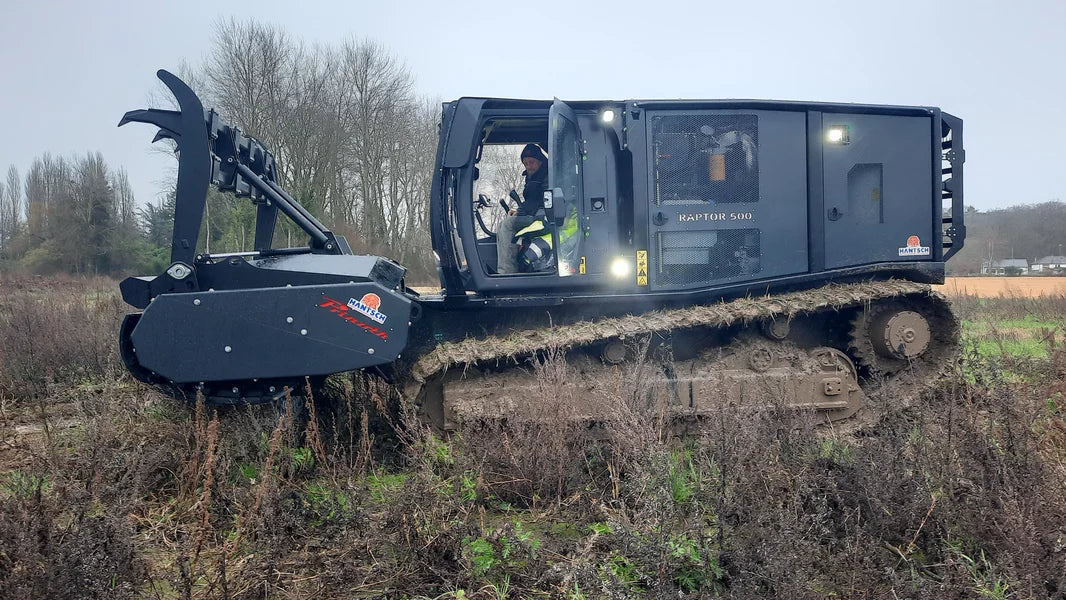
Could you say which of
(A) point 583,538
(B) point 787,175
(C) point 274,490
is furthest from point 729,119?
(C) point 274,490

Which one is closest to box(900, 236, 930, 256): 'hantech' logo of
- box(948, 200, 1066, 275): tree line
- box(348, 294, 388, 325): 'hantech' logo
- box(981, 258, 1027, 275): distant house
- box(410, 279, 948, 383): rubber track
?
box(410, 279, 948, 383): rubber track

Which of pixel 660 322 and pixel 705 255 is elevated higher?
pixel 705 255

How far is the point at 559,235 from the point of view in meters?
5.20

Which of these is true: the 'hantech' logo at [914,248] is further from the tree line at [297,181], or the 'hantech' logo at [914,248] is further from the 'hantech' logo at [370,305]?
the tree line at [297,181]

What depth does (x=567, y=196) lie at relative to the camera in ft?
17.0

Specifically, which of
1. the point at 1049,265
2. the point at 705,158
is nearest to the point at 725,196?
the point at 705,158

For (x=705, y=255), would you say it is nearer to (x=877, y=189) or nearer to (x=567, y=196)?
(x=567, y=196)

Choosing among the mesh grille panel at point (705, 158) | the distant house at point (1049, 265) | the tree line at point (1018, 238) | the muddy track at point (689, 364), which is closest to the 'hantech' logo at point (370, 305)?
the muddy track at point (689, 364)

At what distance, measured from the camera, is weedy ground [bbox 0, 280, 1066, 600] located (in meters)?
2.99

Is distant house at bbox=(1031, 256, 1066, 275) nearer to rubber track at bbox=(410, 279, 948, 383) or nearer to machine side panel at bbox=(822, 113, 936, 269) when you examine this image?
machine side panel at bbox=(822, 113, 936, 269)

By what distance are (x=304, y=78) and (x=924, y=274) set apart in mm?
28838

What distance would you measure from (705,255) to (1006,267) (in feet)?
133

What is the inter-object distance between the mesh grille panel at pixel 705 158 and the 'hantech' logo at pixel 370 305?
2.31 meters

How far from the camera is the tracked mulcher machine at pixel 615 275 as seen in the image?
4543mm
